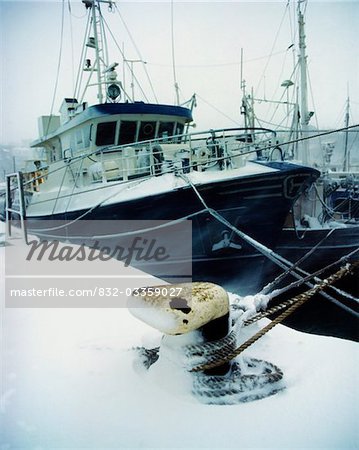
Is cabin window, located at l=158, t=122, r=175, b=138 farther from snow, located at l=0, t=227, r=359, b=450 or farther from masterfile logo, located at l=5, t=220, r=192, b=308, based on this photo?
snow, located at l=0, t=227, r=359, b=450

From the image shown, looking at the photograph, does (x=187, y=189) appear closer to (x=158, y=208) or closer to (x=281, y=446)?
(x=158, y=208)

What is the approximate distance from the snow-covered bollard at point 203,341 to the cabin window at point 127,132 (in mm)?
5194

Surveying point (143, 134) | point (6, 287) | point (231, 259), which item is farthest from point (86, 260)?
point (143, 134)

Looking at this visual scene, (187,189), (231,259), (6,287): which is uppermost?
(187,189)

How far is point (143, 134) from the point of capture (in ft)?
21.5

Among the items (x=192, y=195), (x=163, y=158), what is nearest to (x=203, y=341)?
(x=192, y=195)

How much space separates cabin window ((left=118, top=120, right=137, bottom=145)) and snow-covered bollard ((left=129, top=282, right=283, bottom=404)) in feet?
17.0

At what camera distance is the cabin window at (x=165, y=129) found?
671 cm

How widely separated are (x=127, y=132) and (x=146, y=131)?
1.19ft

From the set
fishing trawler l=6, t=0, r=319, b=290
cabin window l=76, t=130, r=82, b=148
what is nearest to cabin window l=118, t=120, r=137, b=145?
fishing trawler l=6, t=0, r=319, b=290

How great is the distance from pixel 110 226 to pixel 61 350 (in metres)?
3.57

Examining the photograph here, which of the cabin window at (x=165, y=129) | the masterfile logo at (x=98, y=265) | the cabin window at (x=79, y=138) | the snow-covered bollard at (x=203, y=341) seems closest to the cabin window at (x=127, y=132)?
the cabin window at (x=165, y=129)

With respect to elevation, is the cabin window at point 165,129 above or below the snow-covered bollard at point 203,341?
above

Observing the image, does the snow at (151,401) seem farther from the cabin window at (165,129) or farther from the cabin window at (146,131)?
the cabin window at (165,129)
